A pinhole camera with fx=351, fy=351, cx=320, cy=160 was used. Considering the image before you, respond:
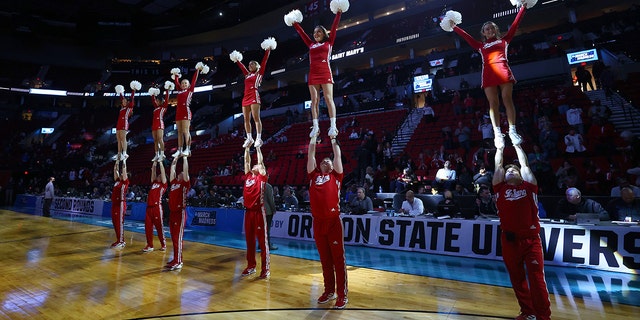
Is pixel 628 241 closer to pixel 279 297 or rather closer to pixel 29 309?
pixel 279 297

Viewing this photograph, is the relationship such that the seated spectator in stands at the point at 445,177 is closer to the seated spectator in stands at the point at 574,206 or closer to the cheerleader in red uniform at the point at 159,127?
the seated spectator in stands at the point at 574,206

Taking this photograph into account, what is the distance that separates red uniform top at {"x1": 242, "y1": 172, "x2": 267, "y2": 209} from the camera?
5.29 m

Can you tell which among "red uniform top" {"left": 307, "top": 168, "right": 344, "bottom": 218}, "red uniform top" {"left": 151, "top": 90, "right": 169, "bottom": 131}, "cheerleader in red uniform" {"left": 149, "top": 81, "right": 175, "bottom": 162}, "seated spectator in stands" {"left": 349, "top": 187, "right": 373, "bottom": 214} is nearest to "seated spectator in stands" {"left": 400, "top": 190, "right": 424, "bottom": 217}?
"seated spectator in stands" {"left": 349, "top": 187, "right": 373, "bottom": 214}

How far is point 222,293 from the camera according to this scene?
14.3ft

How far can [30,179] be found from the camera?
2372cm

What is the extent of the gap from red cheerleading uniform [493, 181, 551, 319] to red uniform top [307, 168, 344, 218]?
5.57 ft

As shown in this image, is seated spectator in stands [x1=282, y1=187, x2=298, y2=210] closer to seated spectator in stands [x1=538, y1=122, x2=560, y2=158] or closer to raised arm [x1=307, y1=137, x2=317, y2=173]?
raised arm [x1=307, y1=137, x2=317, y2=173]

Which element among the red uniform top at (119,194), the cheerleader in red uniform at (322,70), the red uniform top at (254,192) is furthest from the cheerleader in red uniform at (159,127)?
the cheerleader in red uniform at (322,70)

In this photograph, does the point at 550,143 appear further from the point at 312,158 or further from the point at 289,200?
the point at 312,158

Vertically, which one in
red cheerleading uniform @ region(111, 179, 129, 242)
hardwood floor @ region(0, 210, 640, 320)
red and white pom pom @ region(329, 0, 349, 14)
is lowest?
hardwood floor @ region(0, 210, 640, 320)

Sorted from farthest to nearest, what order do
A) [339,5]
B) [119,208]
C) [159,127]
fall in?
[119,208], [159,127], [339,5]

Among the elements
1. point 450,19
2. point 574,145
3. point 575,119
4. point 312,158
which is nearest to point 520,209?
point 450,19

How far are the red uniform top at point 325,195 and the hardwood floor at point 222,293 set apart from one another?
1.02 m

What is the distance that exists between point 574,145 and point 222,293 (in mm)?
9596
